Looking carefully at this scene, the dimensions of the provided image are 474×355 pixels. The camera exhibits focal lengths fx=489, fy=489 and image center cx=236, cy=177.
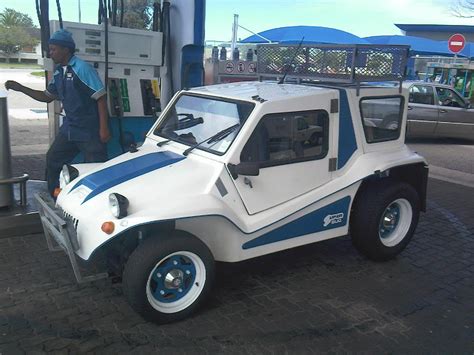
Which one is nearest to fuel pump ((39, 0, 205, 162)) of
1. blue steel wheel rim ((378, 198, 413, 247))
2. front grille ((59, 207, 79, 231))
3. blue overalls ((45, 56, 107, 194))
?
blue overalls ((45, 56, 107, 194))

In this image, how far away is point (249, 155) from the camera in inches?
146

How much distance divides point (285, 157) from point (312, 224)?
2.02 ft

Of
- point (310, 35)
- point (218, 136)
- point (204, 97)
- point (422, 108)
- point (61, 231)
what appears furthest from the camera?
point (310, 35)

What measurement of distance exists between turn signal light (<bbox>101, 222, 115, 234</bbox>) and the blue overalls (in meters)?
1.92

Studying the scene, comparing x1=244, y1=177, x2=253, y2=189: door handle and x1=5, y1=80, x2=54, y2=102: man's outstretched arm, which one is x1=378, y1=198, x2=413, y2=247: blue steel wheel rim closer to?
x1=244, y1=177, x2=253, y2=189: door handle

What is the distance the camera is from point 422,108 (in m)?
11.5

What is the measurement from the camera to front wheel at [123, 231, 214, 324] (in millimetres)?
3164

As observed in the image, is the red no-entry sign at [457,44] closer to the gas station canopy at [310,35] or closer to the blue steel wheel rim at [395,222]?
the gas station canopy at [310,35]

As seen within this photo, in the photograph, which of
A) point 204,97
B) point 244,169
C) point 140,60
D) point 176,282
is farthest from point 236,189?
point 140,60

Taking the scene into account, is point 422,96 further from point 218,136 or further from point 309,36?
point 218,136

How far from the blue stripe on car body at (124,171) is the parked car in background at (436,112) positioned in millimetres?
8890

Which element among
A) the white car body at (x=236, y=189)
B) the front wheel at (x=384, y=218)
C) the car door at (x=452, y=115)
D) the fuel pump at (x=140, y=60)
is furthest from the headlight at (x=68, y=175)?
the car door at (x=452, y=115)

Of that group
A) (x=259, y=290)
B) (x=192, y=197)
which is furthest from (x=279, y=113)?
(x=259, y=290)

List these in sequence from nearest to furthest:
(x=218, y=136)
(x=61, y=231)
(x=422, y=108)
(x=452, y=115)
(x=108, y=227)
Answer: (x=108, y=227) < (x=61, y=231) < (x=218, y=136) < (x=422, y=108) < (x=452, y=115)
